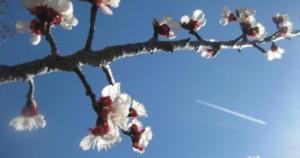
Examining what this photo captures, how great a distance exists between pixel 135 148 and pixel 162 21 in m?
1.71

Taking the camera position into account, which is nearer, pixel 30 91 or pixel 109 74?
pixel 30 91

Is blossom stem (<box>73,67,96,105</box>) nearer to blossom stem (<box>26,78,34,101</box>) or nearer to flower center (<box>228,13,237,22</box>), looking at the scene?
blossom stem (<box>26,78,34,101</box>)

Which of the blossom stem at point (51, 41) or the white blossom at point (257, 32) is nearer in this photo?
the blossom stem at point (51, 41)

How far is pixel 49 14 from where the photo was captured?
14.4 feet

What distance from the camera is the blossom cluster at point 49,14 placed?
436cm

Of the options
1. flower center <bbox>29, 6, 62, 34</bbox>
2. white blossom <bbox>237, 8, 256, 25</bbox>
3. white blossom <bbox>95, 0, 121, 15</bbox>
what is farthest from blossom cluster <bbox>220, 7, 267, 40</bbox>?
flower center <bbox>29, 6, 62, 34</bbox>

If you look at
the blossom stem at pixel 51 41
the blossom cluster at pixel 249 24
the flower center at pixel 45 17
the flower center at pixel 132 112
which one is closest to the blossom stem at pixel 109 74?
the flower center at pixel 132 112

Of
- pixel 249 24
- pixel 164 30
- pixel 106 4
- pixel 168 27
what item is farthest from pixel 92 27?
pixel 249 24

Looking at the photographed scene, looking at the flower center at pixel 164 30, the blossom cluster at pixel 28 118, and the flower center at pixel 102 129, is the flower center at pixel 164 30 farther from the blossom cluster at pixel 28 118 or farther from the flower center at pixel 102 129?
the blossom cluster at pixel 28 118

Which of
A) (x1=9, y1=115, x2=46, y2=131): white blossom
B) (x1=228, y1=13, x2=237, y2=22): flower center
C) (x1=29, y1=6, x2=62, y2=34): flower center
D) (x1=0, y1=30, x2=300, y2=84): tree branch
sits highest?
(x1=228, y1=13, x2=237, y2=22): flower center

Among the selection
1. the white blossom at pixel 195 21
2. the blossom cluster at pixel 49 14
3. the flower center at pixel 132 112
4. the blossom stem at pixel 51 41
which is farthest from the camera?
the white blossom at pixel 195 21

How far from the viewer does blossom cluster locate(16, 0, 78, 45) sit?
436cm

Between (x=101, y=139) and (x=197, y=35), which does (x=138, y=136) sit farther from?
(x=197, y=35)

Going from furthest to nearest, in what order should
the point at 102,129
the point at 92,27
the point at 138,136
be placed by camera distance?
the point at 138,136 < the point at 92,27 < the point at 102,129
